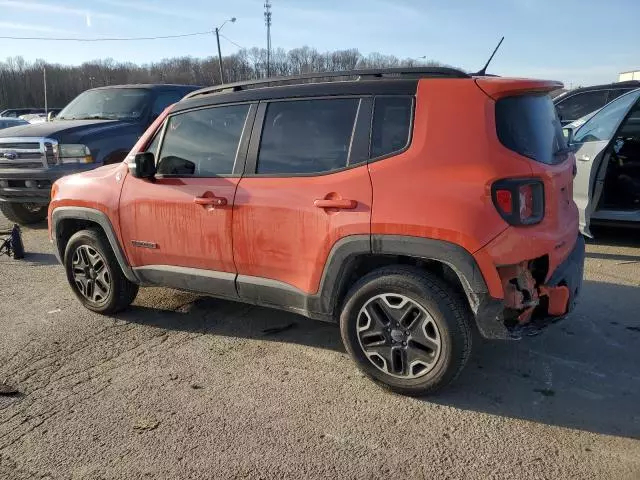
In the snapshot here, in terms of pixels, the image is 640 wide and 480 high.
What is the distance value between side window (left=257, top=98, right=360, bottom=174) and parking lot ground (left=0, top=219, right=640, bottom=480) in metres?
1.36

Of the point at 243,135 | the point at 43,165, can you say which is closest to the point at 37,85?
the point at 43,165

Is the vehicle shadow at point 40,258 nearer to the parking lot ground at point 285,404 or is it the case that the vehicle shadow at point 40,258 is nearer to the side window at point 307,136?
the parking lot ground at point 285,404

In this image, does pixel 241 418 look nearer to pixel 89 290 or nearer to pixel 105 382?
pixel 105 382

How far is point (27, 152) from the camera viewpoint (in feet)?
24.1

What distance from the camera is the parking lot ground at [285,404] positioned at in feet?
8.68

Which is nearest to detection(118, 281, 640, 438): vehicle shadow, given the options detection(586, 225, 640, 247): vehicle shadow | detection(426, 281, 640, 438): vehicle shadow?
detection(426, 281, 640, 438): vehicle shadow

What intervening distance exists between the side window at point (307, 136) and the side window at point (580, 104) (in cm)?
698

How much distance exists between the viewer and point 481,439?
2.79 meters

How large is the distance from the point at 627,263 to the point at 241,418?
4669 millimetres

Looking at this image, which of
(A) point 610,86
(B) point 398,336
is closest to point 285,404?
(B) point 398,336

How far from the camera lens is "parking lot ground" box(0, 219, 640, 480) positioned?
264cm

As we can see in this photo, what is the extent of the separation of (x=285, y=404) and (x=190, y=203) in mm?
1576

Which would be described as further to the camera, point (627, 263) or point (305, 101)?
point (627, 263)

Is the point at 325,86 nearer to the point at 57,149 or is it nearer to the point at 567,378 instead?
the point at 567,378
